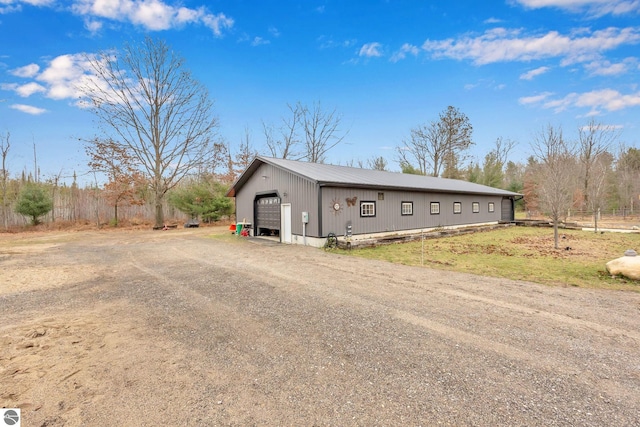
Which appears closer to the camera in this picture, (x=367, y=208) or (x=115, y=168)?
(x=367, y=208)

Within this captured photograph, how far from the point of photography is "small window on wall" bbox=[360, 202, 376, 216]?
1275cm

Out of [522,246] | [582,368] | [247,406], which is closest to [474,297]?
[582,368]

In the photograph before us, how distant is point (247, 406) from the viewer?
2240 millimetres

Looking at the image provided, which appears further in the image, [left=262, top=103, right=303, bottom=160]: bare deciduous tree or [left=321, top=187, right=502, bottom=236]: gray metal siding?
[left=262, top=103, right=303, bottom=160]: bare deciduous tree

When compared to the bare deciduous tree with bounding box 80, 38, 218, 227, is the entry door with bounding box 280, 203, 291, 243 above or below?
below

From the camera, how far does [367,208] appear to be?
510 inches

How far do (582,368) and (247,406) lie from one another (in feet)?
10.6

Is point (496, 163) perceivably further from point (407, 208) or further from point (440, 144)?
point (407, 208)

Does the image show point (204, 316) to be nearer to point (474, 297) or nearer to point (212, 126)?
point (474, 297)

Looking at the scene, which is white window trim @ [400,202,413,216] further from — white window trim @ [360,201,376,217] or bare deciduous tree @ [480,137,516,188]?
bare deciduous tree @ [480,137,516,188]

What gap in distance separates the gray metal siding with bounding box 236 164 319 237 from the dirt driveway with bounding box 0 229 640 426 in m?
5.95

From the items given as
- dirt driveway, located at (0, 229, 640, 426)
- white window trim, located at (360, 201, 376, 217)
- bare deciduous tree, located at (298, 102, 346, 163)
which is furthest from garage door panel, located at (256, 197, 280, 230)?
bare deciduous tree, located at (298, 102, 346, 163)

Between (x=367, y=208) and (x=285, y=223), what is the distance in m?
3.96

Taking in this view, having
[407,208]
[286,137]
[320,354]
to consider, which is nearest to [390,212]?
[407,208]
